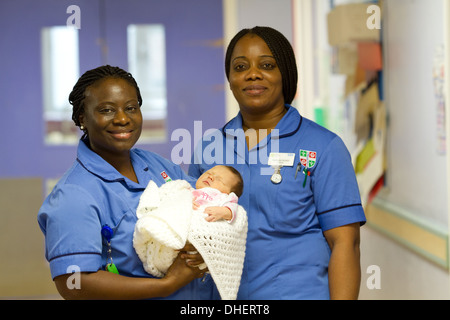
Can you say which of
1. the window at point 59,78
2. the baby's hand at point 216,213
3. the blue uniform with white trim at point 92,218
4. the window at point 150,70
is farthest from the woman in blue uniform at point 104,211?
the window at point 59,78

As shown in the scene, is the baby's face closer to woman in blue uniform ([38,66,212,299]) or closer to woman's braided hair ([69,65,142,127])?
woman in blue uniform ([38,66,212,299])

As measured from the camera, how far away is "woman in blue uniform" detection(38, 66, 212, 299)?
1268mm

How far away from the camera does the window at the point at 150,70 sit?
3.50 m

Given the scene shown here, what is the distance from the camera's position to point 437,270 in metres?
2.39

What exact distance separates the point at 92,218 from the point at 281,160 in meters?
0.55

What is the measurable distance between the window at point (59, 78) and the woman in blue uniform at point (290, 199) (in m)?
2.17

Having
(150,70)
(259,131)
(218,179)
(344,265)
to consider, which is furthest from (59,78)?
(344,265)

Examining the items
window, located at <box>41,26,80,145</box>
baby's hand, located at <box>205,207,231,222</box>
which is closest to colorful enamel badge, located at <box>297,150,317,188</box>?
baby's hand, located at <box>205,207,231,222</box>

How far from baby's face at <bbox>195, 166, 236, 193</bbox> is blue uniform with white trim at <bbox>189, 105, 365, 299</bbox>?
95 millimetres

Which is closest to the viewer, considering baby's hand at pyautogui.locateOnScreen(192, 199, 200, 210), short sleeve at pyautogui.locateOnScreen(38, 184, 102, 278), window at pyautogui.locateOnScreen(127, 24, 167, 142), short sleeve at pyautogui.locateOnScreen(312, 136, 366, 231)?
short sleeve at pyautogui.locateOnScreen(38, 184, 102, 278)

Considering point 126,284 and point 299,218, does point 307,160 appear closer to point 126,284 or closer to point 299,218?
point 299,218

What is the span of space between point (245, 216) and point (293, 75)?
1.46 feet

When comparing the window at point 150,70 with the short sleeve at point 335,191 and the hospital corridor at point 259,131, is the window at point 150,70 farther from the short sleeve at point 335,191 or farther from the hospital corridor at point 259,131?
the short sleeve at point 335,191
